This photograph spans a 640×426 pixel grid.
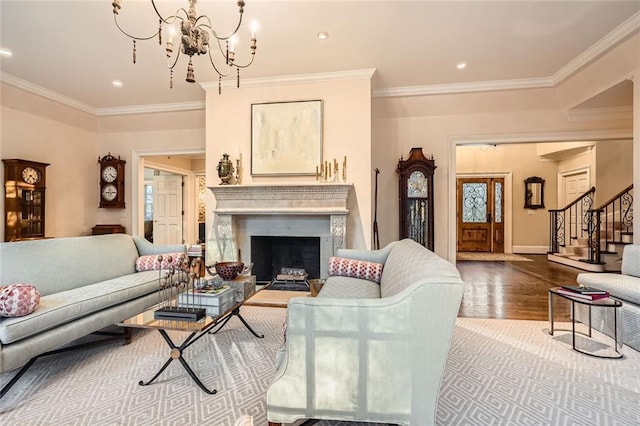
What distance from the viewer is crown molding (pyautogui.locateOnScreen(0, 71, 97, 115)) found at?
4277 millimetres

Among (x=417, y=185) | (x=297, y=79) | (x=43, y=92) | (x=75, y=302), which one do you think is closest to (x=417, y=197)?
(x=417, y=185)

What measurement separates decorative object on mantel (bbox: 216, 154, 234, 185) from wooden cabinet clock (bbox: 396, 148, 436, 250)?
8.75ft

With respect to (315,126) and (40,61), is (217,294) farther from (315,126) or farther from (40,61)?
(40,61)

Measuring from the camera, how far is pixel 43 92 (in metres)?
4.73

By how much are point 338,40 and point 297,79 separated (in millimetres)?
1073

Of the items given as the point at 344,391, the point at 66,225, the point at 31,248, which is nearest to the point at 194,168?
the point at 66,225

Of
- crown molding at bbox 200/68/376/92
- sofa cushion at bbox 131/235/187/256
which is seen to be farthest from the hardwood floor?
sofa cushion at bbox 131/235/187/256

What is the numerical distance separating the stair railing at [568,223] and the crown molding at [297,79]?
21.1 ft

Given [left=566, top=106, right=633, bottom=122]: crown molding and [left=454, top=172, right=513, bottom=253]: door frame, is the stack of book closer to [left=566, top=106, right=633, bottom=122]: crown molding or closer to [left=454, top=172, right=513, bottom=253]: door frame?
[left=566, top=106, right=633, bottom=122]: crown molding

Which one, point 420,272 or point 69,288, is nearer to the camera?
point 420,272

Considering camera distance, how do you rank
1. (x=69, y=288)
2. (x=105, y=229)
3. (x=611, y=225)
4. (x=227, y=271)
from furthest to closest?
(x=611, y=225) < (x=105, y=229) < (x=227, y=271) < (x=69, y=288)

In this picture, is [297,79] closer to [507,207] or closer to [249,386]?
[249,386]

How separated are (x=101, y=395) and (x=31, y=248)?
1.57 metres

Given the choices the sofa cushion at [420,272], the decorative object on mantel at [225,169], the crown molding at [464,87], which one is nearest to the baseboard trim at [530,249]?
the crown molding at [464,87]
